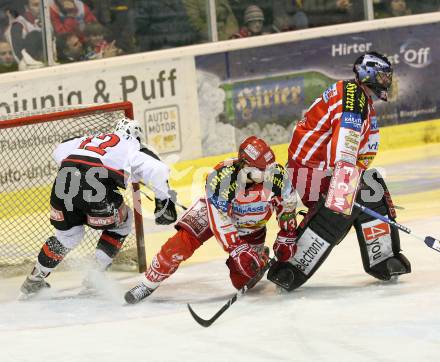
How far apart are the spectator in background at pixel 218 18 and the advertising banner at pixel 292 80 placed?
0.21 m

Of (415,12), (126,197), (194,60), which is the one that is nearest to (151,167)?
(126,197)

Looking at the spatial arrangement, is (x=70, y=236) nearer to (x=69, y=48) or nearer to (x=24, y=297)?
(x=24, y=297)

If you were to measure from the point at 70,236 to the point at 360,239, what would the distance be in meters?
1.40

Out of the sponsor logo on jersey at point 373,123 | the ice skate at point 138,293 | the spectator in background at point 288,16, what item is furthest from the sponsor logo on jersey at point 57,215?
the spectator in background at point 288,16

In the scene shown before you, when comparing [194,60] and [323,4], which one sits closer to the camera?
[194,60]

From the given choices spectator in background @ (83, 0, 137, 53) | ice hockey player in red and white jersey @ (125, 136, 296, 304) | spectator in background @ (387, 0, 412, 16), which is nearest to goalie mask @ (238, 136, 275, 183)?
ice hockey player in red and white jersey @ (125, 136, 296, 304)

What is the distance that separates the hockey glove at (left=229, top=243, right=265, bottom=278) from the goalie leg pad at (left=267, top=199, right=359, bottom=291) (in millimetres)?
166

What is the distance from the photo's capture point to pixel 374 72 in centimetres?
508

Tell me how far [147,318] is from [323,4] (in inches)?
207

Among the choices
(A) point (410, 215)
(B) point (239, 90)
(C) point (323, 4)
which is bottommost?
(A) point (410, 215)

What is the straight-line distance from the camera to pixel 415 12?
10.0 m

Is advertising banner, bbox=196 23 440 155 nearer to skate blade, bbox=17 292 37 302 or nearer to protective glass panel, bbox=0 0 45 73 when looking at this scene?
protective glass panel, bbox=0 0 45 73

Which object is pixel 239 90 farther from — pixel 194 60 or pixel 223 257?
pixel 223 257

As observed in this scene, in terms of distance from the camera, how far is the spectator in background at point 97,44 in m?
8.20
